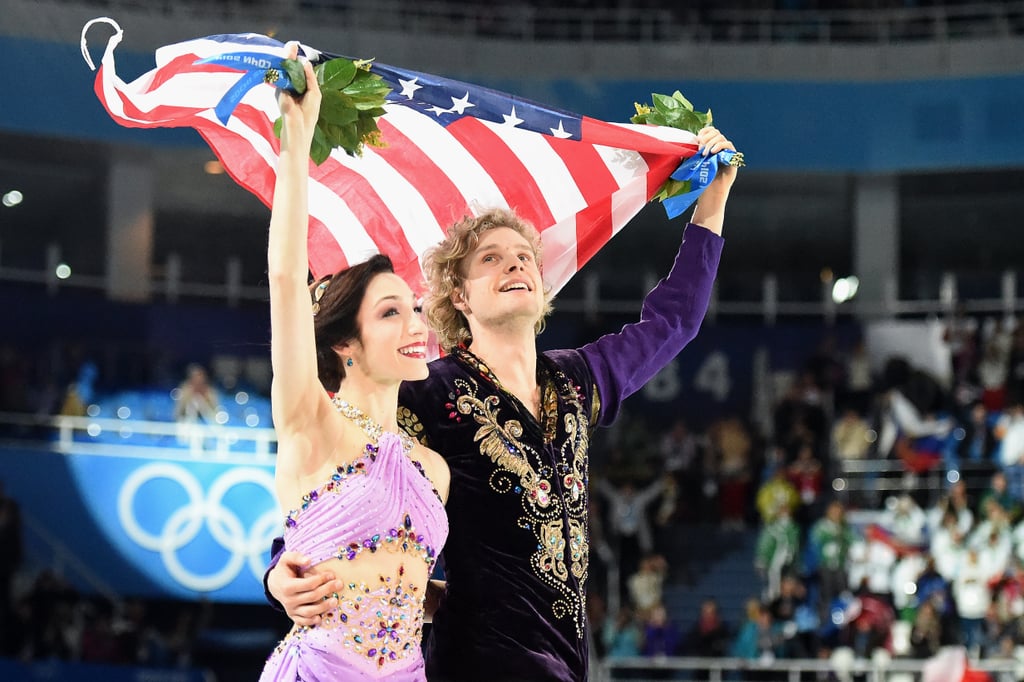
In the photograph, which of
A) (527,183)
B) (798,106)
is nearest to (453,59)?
(798,106)

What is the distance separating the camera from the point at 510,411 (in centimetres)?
377

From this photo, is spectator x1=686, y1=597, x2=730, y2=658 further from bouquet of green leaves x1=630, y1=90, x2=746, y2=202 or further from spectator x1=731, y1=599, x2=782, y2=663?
bouquet of green leaves x1=630, y1=90, x2=746, y2=202

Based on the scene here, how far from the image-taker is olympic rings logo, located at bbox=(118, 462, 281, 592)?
1334 cm

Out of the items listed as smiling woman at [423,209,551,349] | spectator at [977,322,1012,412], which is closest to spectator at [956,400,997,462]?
spectator at [977,322,1012,412]

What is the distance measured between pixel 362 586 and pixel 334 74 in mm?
1152

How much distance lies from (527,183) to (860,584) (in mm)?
8525

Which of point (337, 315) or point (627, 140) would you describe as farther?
point (627, 140)

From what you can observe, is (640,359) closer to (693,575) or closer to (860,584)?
(860,584)

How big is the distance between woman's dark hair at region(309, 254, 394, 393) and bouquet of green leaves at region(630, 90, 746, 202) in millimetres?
1221

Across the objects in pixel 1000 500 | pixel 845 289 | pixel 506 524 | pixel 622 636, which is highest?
pixel 845 289

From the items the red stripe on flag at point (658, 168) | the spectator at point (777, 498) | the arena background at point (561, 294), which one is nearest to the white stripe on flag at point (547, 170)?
the red stripe on flag at point (658, 168)

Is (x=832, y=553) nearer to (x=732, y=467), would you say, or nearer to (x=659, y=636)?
(x=659, y=636)

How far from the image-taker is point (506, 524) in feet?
11.9

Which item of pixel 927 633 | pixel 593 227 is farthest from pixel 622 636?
pixel 593 227
